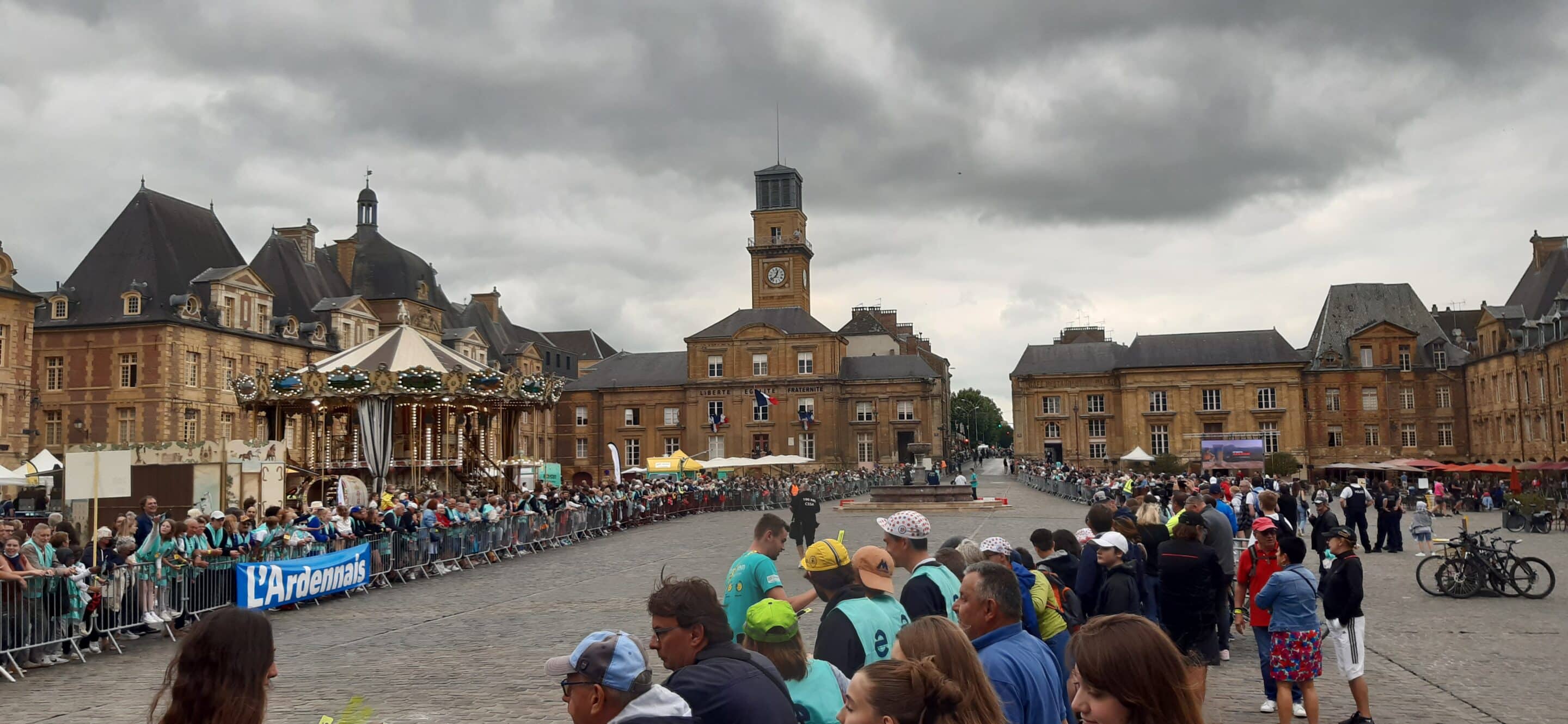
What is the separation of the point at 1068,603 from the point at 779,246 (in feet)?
255

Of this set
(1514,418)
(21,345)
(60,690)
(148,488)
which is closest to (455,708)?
(60,690)

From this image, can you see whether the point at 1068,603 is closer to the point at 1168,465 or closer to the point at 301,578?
the point at 301,578

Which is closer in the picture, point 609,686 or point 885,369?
point 609,686

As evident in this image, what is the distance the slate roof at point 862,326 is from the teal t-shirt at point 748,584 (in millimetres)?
85062

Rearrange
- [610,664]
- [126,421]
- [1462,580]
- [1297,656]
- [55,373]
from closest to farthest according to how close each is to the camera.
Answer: [610,664]
[1297,656]
[1462,580]
[126,421]
[55,373]

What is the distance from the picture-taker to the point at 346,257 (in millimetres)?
70750

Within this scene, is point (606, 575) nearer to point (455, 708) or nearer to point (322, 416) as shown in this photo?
point (455, 708)

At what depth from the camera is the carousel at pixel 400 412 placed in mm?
28047

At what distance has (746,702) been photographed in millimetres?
3672

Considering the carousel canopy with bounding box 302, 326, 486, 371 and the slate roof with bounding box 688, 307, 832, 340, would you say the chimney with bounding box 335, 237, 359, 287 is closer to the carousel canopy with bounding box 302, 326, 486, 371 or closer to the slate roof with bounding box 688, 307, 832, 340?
the slate roof with bounding box 688, 307, 832, 340

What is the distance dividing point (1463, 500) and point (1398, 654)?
33953mm

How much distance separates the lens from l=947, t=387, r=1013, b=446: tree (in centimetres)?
14238

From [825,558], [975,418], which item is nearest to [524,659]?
[825,558]

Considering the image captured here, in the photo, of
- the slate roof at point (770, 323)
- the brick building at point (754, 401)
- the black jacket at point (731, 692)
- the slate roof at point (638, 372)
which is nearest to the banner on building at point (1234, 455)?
the brick building at point (754, 401)
